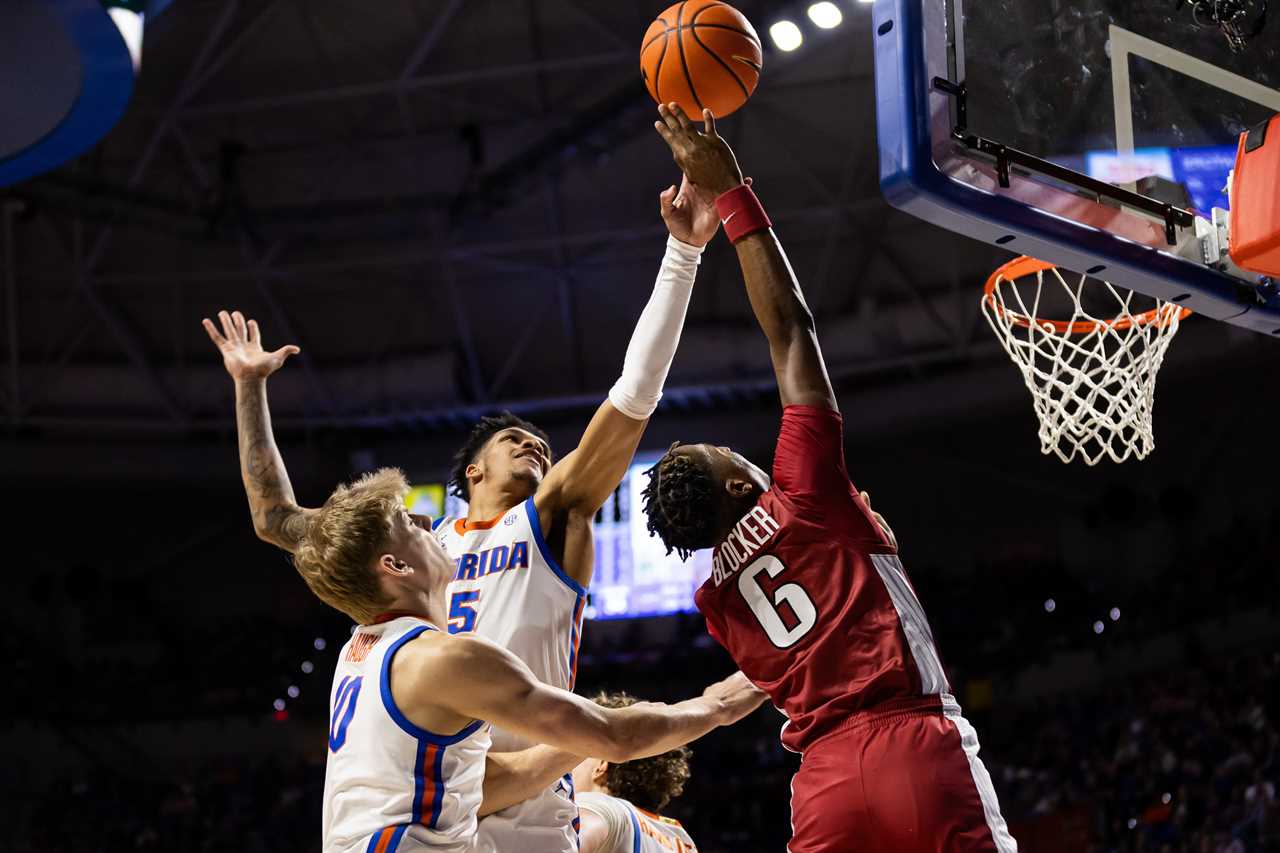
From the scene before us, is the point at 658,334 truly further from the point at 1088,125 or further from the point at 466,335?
the point at 466,335

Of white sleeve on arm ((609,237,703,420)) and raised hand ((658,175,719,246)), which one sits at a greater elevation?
raised hand ((658,175,719,246))

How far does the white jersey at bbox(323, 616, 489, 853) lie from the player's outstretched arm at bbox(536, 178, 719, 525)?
0.96 meters

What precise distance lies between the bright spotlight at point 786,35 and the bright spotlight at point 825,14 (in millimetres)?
216

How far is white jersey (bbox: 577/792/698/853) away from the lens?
4.88 metres

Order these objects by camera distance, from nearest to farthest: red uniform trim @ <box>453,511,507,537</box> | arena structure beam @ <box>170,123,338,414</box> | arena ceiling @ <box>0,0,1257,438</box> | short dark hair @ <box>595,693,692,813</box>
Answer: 1. red uniform trim @ <box>453,511,507,537</box>
2. short dark hair @ <box>595,693,692,813</box>
3. arena ceiling @ <box>0,0,1257,438</box>
4. arena structure beam @ <box>170,123,338,414</box>

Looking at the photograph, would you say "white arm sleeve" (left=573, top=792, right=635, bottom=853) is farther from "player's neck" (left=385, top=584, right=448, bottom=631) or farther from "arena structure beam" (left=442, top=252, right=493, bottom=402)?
"arena structure beam" (left=442, top=252, right=493, bottom=402)

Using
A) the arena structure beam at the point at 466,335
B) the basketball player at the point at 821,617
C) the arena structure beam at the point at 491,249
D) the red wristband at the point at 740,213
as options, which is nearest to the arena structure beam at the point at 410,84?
the arena structure beam at the point at 491,249

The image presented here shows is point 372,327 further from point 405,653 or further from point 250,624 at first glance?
point 405,653

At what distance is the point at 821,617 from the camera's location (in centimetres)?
342

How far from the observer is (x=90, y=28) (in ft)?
11.2

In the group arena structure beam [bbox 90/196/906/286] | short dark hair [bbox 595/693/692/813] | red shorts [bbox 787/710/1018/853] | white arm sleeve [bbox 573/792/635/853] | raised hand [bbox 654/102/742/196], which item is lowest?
arena structure beam [bbox 90/196/906/286]

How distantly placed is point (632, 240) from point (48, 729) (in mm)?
10021

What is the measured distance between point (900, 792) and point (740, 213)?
152 centimetres

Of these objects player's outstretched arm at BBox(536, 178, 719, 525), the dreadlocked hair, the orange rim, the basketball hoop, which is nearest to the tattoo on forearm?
player's outstretched arm at BBox(536, 178, 719, 525)
